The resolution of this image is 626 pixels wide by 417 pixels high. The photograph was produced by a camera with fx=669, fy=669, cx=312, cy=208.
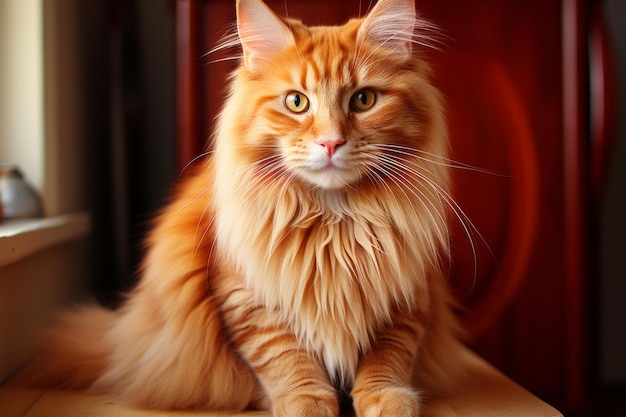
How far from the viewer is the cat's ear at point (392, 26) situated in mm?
1059

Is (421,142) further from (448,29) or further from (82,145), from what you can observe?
(82,145)

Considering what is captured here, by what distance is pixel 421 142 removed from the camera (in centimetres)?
109

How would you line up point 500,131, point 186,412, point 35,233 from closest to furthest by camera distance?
point 186,412 < point 35,233 < point 500,131

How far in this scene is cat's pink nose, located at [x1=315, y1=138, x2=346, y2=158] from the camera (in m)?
0.99

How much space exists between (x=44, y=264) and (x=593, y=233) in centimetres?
134

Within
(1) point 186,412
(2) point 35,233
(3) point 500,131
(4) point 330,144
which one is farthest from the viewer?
(3) point 500,131

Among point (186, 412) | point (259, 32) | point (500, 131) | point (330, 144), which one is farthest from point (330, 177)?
point (500, 131)

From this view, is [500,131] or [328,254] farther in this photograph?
[500,131]

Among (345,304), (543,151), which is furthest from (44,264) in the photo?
(543,151)

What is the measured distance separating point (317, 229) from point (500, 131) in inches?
31.7

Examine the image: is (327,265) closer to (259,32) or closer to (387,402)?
(387,402)

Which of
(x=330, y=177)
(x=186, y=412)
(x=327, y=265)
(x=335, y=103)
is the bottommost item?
(x=186, y=412)

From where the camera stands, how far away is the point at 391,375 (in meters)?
1.08

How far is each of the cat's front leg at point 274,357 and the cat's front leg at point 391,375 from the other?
0.05 m
